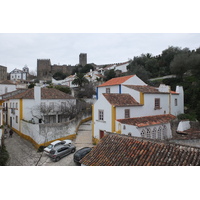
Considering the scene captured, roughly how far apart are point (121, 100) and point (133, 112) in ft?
5.60

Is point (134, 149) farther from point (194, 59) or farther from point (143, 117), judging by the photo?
point (194, 59)

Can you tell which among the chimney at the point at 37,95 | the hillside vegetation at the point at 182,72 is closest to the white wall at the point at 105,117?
the chimney at the point at 37,95

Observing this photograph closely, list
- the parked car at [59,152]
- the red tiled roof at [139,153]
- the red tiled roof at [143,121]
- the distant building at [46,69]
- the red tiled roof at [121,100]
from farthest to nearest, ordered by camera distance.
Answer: the distant building at [46,69] → the red tiled roof at [121,100] → the red tiled roof at [143,121] → the parked car at [59,152] → the red tiled roof at [139,153]

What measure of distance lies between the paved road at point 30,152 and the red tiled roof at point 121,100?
513cm

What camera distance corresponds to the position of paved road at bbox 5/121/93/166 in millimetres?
12586

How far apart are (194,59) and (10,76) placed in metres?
66.5

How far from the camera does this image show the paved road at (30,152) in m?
12.6

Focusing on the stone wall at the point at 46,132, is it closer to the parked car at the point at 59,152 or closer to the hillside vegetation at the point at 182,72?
the parked car at the point at 59,152

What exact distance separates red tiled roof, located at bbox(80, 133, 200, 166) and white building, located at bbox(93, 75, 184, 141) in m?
5.90

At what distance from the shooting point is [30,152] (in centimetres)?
1515

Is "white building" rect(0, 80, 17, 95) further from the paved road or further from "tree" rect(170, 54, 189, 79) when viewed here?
"tree" rect(170, 54, 189, 79)

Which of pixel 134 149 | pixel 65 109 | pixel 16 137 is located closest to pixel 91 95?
pixel 65 109

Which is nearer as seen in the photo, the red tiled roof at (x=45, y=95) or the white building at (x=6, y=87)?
the red tiled roof at (x=45, y=95)

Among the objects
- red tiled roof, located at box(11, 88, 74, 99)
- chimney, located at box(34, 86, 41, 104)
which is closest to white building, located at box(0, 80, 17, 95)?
red tiled roof, located at box(11, 88, 74, 99)
